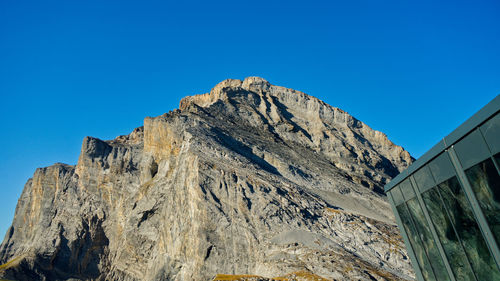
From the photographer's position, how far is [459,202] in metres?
15.0

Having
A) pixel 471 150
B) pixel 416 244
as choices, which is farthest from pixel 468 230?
pixel 416 244

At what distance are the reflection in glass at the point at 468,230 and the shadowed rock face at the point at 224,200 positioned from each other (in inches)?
1197

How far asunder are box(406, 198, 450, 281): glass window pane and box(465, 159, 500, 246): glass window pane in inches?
178

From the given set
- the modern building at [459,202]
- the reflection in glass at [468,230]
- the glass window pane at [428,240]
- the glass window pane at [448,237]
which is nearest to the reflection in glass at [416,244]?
the modern building at [459,202]

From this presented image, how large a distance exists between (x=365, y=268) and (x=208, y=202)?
23.4 meters

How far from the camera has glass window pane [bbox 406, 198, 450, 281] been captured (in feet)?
58.5

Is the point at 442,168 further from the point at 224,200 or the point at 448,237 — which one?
the point at 224,200

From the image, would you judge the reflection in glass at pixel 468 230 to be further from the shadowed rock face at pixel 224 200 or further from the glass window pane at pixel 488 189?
the shadowed rock face at pixel 224 200

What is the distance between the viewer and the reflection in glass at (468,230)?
1430 cm

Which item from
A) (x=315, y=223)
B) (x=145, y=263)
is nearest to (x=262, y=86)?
(x=145, y=263)

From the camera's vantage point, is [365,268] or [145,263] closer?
[365,268]

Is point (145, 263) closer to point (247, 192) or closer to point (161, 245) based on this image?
point (161, 245)

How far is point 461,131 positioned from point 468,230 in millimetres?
3456

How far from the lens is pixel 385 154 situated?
126 m
